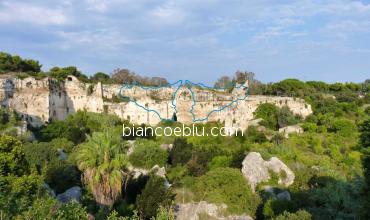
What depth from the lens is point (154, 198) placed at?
18453mm

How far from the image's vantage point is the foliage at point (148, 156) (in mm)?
26844

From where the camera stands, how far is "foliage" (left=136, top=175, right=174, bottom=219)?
18297mm

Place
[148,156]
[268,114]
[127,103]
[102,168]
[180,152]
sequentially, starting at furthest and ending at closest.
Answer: [127,103]
[268,114]
[180,152]
[148,156]
[102,168]

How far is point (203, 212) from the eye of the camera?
19391 mm

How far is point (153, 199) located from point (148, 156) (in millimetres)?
8895

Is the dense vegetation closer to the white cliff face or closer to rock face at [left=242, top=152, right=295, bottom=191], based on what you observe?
rock face at [left=242, top=152, right=295, bottom=191]

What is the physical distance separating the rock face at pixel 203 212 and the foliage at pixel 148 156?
7.31 meters

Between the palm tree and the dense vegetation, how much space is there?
0.14 feet

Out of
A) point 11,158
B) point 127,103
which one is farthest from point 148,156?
point 127,103

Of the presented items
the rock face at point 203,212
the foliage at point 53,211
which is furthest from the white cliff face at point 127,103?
the foliage at point 53,211

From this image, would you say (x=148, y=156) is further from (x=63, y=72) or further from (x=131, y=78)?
(x=131, y=78)

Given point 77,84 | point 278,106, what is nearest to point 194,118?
point 278,106

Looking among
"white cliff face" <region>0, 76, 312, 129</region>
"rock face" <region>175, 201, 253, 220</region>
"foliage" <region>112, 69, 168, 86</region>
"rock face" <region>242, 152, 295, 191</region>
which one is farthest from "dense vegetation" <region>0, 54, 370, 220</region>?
"foliage" <region>112, 69, 168, 86</region>

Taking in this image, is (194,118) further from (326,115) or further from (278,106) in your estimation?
(326,115)
